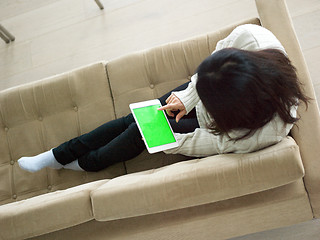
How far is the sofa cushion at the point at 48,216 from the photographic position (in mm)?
1160

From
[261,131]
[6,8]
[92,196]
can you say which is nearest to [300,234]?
[261,131]

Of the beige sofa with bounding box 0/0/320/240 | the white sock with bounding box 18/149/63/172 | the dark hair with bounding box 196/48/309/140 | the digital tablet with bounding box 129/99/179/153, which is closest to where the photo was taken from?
the dark hair with bounding box 196/48/309/140

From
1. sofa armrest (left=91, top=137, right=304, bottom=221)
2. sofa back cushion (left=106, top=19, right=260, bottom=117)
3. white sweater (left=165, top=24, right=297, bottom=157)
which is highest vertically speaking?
sofa back cushion (left=106, top=19, right=260, bottom=117)

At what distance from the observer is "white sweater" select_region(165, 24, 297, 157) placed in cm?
106

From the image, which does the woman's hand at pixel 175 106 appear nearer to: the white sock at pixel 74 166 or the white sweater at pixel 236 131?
the white sweater at pixel 236 131

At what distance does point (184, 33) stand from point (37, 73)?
40.5 inches

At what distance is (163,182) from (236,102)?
0.37 metres

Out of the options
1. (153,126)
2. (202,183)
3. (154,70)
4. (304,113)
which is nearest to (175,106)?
(153,126)

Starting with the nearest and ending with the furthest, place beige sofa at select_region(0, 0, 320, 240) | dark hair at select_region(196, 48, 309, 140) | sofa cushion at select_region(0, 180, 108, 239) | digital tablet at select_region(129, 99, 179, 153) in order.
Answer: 1. dark hair at select_region(196, 48, 309, 140)
2. beige sofa at select_region(0, 0, 320, 240)
3. sofa cushion at select_region(0, 180, 108, 239)
4. digital tablet at select_region(129, 99, 179, 153)

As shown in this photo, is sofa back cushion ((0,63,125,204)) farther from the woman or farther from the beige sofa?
the woman

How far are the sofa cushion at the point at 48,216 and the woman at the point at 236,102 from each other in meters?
0.30

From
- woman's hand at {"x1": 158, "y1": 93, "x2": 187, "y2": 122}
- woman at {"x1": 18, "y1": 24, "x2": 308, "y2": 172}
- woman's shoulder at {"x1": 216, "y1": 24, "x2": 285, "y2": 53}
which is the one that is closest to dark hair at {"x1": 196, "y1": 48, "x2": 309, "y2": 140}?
woman at {"x1": 18, "y1": 24, "x2": 308, "y2": 172}

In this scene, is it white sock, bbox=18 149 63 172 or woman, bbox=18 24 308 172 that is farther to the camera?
white sock, bbox=18 149 63 172

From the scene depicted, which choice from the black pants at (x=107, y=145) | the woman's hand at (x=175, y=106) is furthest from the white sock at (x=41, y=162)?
the woman's hand at (x=175, y=106)
